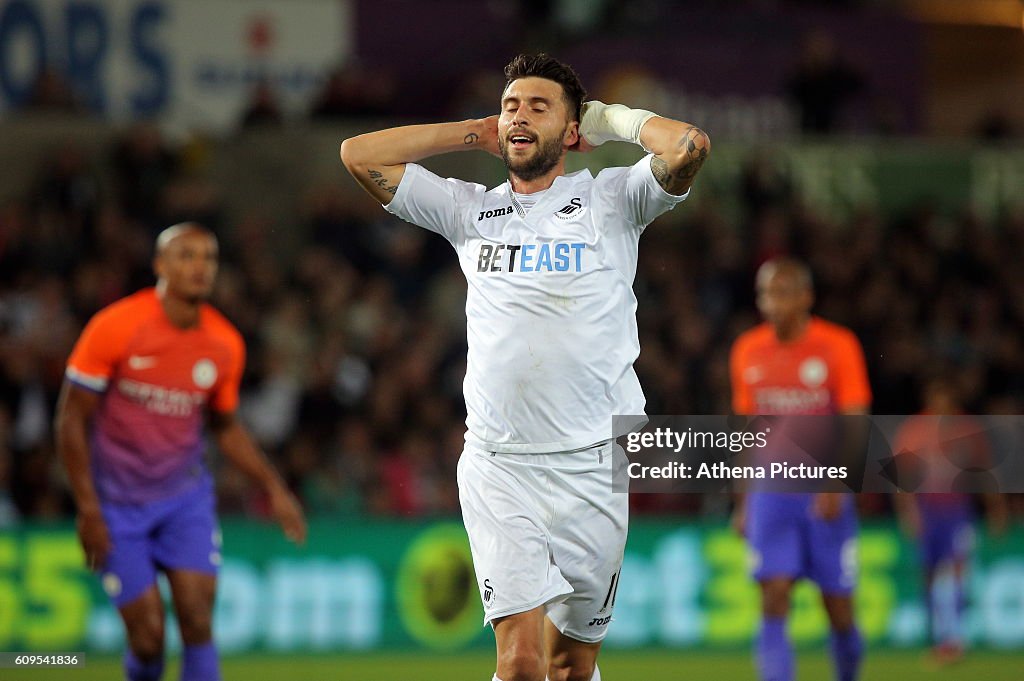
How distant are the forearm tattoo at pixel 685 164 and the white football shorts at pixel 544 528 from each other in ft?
3.43

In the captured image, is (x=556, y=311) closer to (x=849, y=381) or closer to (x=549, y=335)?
(x=549, y=335)

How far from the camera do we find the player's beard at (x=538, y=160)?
561cm

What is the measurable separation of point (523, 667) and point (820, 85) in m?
12.3

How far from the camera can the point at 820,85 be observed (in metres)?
16.3

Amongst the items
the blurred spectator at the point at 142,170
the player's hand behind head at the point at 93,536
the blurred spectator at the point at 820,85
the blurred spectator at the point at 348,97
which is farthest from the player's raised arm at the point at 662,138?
the blurred spectator at the point at 820,85

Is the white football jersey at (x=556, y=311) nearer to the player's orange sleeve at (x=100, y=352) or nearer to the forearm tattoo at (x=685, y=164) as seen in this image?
the forearm tattoo at (x=685, y=164)

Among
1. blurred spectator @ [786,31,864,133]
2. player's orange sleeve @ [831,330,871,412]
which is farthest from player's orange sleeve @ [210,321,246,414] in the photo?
blurred spectator @ [786,31,864,133]

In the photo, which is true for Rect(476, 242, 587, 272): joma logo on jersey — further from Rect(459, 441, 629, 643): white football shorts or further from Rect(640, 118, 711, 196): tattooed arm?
Rect(459, 441, 629, 643): white football shorts

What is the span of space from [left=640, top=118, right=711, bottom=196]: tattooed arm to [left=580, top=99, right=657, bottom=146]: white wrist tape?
0.17 feet

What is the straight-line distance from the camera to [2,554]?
10.5m

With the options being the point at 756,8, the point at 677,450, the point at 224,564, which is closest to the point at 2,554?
the point at 224,564

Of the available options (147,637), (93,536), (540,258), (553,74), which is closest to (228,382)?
(93,536)

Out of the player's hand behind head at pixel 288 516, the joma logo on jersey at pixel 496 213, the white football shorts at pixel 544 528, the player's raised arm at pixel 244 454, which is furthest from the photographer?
the player's raised arm at pixel 244 454

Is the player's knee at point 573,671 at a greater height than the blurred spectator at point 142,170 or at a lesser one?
lesser
